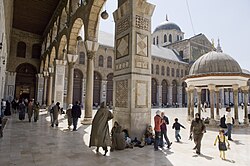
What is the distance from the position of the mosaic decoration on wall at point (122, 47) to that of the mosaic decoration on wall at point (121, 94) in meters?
0.92

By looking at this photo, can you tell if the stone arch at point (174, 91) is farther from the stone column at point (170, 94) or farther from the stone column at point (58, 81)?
the stone column at point (58, 81)

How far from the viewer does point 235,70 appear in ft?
32.7

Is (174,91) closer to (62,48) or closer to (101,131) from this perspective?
(62,48)

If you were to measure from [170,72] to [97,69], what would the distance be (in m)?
14.8

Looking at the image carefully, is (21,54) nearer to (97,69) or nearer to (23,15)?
(23,15)

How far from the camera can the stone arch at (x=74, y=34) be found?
36.1 ft

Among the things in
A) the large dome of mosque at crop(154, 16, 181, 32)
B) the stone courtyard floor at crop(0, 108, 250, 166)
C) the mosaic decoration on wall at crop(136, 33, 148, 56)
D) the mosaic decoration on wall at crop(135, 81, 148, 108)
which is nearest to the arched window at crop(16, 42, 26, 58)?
the stone courtyard floor at crop(0, 108, 250, 166)

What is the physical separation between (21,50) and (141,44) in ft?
61.1

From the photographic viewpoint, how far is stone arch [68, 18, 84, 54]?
1101 cm

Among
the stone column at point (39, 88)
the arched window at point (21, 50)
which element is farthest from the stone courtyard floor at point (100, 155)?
the arched window at point (21, 50)

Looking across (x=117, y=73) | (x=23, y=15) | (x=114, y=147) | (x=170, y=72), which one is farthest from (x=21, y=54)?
(x=170, y=72)

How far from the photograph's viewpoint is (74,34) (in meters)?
11.6

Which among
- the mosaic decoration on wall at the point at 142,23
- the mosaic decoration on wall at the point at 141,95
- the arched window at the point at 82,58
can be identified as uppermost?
the arched window at the point at 82,58

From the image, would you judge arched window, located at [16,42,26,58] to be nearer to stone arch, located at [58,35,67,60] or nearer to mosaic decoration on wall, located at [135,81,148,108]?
stone arch, located at [58,35,67,60]
